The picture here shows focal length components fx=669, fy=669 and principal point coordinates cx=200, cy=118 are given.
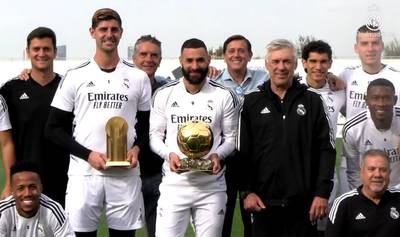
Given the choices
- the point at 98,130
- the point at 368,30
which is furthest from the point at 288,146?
the point at 368,30

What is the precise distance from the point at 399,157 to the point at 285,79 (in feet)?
4.00

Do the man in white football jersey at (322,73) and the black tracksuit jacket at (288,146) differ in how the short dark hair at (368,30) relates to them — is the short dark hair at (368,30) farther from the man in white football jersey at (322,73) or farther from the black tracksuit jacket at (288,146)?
the black tracksuit jacket at (288,146)

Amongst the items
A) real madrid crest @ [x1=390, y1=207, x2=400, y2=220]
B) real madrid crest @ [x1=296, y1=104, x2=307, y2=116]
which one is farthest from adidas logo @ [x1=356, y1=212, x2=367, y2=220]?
real madrid crest @ [x1=296, y1=104, x2=307, y2=116]

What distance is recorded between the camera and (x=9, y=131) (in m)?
5.21

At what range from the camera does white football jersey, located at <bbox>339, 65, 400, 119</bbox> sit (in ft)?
Result: 18.7

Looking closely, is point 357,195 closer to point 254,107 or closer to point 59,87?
point 254,107

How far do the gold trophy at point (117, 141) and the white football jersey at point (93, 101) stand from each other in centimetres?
16

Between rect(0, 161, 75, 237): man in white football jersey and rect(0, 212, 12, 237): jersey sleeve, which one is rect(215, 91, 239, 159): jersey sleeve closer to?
rect(0, 161, 75, 237): man in white football jersey

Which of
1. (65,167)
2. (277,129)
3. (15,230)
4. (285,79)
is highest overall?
(285,79)

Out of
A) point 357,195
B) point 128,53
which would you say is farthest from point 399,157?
point 128,53

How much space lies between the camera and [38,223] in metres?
4.55

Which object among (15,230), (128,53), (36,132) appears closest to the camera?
(15,230)

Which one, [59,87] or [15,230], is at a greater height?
[59,87]

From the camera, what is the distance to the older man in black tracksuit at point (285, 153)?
4672 mm
